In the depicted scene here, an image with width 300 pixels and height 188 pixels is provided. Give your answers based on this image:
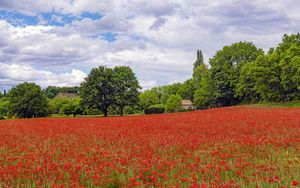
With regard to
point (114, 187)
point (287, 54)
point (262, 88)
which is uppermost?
point (287, 54)

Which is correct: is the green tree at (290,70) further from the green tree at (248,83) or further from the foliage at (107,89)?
the foliage at (107,89)

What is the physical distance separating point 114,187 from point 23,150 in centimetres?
584

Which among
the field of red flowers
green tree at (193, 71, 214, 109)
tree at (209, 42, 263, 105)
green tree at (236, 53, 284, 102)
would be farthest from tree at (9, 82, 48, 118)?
the field of red flowers

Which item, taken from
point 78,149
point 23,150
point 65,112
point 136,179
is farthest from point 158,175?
point 65,112

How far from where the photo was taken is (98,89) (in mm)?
61469

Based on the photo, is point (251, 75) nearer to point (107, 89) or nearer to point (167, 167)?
point (107, 89)

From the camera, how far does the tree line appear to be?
60.5 metres

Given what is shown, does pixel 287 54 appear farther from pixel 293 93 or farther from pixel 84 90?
pixel 84 90

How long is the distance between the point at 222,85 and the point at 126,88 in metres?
24.3

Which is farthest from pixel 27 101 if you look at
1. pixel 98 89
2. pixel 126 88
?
pixel 126 88

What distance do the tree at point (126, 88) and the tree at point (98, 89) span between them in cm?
99

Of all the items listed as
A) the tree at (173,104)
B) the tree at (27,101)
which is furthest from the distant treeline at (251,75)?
the tree at (27,101)

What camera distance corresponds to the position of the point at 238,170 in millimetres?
7605

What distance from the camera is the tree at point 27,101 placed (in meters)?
66.4
